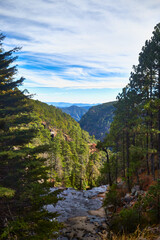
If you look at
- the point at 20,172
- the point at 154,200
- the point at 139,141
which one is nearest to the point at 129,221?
the point at 154,200

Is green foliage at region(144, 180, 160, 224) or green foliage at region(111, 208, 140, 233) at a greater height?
green foliage at region(144, 180, 160, 224)

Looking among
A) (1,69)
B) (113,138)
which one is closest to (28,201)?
(1,69)

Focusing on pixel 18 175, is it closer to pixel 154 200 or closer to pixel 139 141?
pixel 154 200

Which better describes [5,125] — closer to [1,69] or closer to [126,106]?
[1,69]

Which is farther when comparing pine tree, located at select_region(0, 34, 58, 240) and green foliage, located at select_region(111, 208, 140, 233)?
green foliage, located at select_region(111, 208, 140, 233)

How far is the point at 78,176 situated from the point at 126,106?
3637 centimetres

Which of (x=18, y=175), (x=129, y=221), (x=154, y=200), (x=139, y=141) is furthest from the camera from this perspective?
(x=139, y=141)

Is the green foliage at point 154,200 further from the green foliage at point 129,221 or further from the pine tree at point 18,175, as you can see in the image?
the pine tree at point 18,175

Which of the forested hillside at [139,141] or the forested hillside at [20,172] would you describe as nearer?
the forested hillside at [20,172]

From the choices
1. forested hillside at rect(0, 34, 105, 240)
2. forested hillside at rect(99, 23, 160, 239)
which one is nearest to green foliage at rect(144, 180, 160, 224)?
forested hillside at rect(99, 23, 160, 239)

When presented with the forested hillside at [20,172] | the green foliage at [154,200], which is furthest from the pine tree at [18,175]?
the green foliage at [154,200]

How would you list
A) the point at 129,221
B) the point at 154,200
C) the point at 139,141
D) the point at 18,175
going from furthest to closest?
the point at 139,141 → the point at 18,175 → the point at 129,221 → the point at 154,200

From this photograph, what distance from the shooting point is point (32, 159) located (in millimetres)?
11195

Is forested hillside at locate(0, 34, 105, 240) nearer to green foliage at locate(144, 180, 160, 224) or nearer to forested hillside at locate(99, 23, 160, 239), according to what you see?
forested hillside at locate(99, 23, 160, 239)
